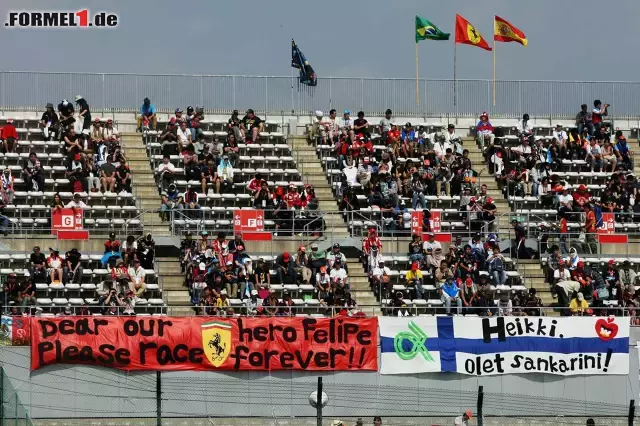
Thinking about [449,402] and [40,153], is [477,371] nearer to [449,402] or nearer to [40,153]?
[449,402]

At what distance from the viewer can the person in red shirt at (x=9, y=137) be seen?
1742 inches

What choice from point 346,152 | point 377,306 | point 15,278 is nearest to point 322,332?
point 377,306

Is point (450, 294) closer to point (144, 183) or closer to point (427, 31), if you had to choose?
point (144, 183)

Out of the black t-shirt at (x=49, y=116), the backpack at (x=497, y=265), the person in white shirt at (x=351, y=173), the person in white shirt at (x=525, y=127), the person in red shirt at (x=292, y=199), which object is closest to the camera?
the backpack at (x=497, y=265)

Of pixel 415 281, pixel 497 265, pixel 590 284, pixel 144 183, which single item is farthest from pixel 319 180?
pixel 590 284

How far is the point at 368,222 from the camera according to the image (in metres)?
43.4

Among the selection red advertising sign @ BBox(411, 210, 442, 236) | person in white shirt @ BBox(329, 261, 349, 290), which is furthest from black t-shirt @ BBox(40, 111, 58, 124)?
red advertising sign @ BBox(411, 210, 442, 236)

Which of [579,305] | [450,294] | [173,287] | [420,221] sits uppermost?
[420,221]

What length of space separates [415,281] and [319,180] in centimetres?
704

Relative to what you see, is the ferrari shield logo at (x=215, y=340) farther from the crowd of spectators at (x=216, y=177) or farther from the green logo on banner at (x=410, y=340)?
the crowd of spectators at (x=216, y=177)

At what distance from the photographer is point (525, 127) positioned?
49.9 metres

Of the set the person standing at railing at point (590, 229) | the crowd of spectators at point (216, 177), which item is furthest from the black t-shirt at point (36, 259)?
the person standing at railing at point (590, 229)

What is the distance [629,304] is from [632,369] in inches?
92.7

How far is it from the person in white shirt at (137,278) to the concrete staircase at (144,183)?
341 cm
